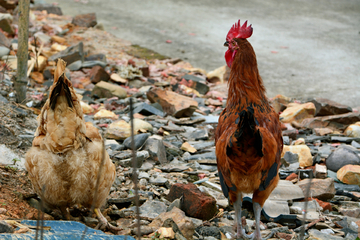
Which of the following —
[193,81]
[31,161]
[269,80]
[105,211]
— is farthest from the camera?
[269,80]

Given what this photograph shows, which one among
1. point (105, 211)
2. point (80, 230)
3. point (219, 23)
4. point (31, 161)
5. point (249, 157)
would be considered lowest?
point (105, 211)

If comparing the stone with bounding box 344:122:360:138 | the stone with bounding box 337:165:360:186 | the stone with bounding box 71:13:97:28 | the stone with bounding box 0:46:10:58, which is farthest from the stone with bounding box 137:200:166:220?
the stone with bounding box 71:13:97:28

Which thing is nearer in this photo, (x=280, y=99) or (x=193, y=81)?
(x=280, y=99)

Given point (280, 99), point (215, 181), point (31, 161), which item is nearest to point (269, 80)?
point (280, 99)

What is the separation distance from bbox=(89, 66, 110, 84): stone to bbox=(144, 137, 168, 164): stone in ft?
9.94

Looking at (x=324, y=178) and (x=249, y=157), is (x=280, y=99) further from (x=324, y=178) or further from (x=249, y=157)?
(x=249, y=157)

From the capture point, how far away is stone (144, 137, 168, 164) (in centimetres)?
469

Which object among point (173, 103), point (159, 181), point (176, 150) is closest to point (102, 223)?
point (159, 181)

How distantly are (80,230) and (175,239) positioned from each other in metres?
0.81

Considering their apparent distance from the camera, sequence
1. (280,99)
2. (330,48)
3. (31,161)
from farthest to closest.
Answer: (330,48) → (280,99) → (31,161)

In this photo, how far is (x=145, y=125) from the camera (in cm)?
554

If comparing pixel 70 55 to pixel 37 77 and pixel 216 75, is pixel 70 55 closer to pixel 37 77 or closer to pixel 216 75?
pixel 37 77

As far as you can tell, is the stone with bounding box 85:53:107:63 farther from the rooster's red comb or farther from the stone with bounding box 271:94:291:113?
the rooster's red comb

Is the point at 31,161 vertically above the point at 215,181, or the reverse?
the point at 31,161
